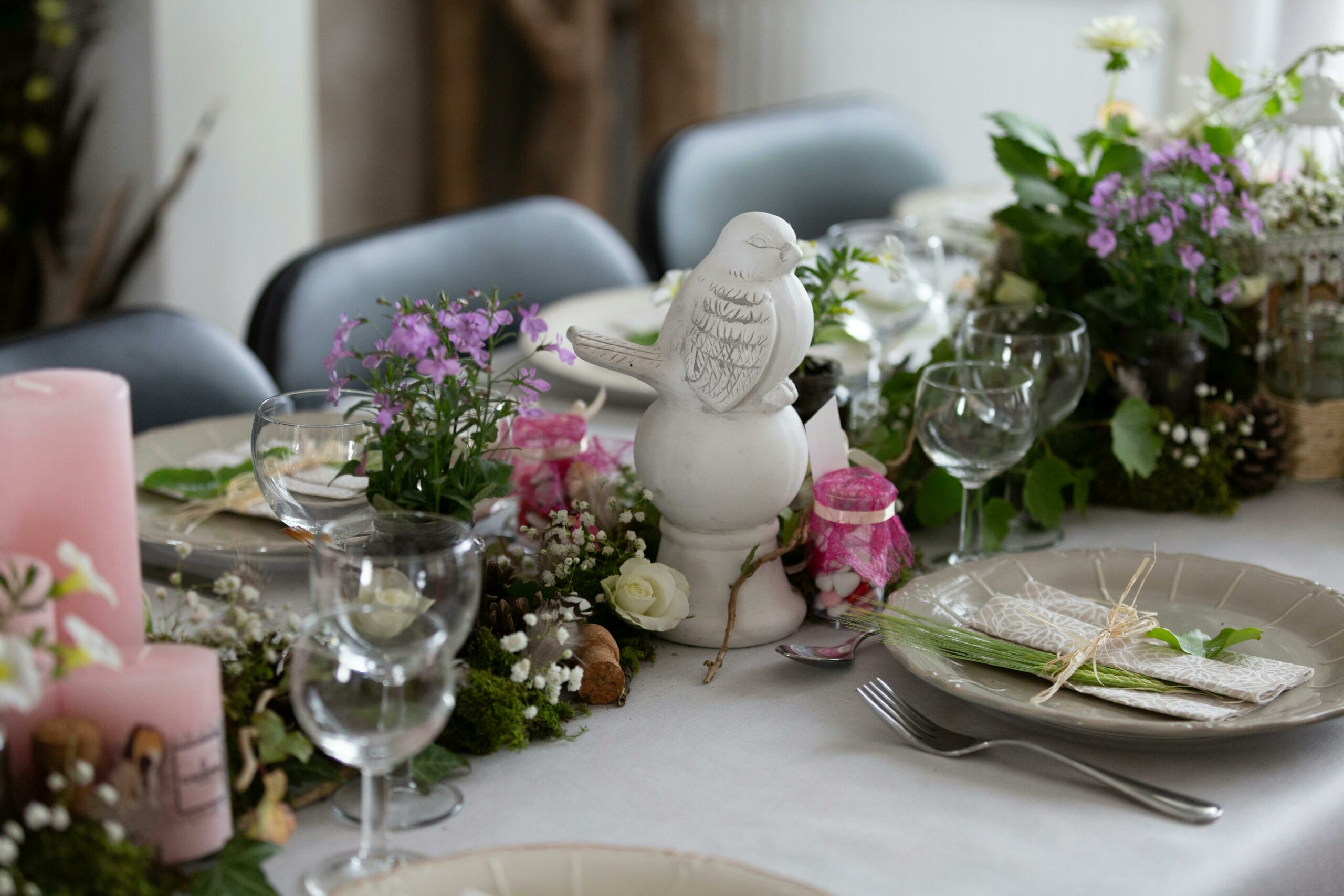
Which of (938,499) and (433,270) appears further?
(433,270)

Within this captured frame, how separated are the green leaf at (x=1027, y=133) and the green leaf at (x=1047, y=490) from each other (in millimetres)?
329

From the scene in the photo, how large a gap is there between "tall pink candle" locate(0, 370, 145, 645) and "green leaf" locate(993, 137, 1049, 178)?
0.90 meters

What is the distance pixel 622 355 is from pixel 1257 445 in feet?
2.14

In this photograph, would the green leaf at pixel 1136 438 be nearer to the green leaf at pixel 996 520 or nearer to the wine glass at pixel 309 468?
the green leaf at pixel 996 520

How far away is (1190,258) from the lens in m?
1.15

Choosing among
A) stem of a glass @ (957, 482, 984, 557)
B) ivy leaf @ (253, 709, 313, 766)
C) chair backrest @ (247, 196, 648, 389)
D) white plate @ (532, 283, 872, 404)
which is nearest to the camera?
ivy leaf @ (253, 709, 313, 766)

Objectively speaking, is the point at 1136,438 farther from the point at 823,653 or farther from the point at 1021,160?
the point at 823,653

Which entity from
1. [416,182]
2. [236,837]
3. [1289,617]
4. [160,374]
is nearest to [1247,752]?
[1289,617]

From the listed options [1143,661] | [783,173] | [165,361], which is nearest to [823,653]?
[1143,661]

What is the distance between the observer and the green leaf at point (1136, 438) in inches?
46.8

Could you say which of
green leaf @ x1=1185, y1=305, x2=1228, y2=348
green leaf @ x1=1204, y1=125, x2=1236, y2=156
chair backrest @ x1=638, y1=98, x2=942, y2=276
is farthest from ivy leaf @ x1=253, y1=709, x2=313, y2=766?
chair backrest @ x1=638, y1=98, x2=942, y2=276

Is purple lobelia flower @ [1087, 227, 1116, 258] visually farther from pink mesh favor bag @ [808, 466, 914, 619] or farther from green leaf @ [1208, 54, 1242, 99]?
pink mesh favor bag @ [808, 466, 914, 619]

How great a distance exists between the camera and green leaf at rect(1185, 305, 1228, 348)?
121 centimetres

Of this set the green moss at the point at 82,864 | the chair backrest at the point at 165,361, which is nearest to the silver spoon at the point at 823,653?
the green moss at the point at 82,864
